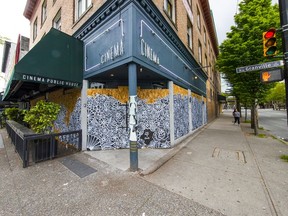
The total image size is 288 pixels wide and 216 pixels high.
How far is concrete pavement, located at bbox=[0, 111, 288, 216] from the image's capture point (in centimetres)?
289

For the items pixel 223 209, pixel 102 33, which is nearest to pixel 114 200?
pixel 223 209

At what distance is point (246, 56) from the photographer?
995 centimetres

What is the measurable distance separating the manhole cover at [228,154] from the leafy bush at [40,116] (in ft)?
23.2

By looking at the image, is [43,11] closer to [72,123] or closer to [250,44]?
[72,123]

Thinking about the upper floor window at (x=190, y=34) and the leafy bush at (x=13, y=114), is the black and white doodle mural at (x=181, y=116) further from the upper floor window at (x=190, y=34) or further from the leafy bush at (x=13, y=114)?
the leafy bush at (x=13, y=114)

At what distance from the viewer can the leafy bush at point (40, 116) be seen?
5.73 metres

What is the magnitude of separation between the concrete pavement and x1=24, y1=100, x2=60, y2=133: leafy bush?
1.40 meters

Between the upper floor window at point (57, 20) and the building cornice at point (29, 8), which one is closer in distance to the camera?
the upper floor window at point (57, 20)

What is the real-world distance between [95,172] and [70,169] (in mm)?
942

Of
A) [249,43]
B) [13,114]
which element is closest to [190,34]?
[249,43]

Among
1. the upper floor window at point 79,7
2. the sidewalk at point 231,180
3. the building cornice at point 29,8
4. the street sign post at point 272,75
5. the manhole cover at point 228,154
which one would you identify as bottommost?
the sidewalk at point 231,180

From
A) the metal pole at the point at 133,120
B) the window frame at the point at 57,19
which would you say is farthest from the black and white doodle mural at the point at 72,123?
the window frame at the point at 57,19

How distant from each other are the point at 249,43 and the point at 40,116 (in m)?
12.9

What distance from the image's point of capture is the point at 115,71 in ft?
20.2
